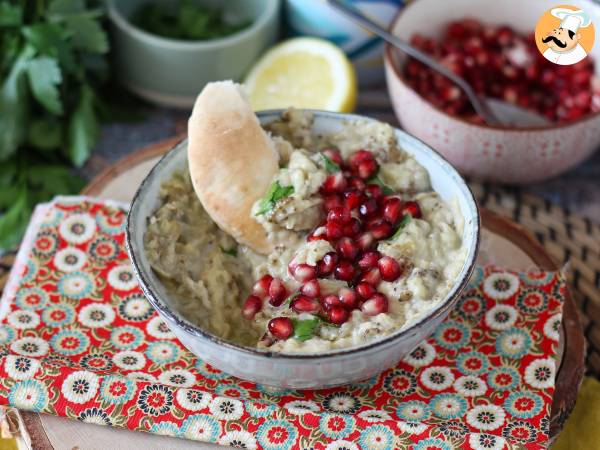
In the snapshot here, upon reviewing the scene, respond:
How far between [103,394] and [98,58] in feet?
6.39

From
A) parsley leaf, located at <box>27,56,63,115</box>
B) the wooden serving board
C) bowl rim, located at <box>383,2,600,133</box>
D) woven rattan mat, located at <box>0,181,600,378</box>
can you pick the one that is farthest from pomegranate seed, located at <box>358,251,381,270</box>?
parsley leaf, located at <box>27,56,63,115</box>

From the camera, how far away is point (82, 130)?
11.4 ft

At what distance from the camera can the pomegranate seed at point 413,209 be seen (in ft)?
7.70

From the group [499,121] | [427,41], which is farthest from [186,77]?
[499,121]

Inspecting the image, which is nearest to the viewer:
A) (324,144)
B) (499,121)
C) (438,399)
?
(438,399)

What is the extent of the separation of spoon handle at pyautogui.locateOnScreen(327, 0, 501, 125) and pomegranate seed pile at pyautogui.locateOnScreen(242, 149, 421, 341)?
0.96 m

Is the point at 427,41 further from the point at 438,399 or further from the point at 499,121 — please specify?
the point at 438,399

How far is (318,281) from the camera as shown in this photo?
7.32 ft

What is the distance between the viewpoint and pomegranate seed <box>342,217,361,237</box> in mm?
2293

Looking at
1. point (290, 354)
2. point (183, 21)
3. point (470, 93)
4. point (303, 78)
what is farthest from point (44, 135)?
point (290, 354)

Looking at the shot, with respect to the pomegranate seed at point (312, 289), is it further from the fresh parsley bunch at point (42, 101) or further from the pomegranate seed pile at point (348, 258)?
the fresh parsley bunch at point (42, 101)

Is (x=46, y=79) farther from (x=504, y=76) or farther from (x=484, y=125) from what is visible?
(x=504, y=76)

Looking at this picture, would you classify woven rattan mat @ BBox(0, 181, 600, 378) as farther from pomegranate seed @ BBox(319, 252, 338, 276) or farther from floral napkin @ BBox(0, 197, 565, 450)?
pomegranate seed @ BBox(319, 252, 338, 276)

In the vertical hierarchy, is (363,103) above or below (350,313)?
below
